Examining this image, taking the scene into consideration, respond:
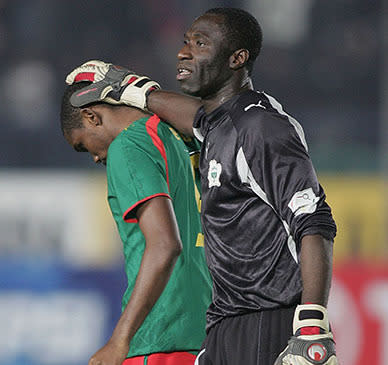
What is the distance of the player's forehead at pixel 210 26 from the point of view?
10.8 feet

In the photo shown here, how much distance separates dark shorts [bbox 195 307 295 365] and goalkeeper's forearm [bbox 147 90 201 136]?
88 centimetres

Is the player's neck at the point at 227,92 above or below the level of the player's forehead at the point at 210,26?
below

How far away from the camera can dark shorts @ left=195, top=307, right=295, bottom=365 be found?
3.03 metres

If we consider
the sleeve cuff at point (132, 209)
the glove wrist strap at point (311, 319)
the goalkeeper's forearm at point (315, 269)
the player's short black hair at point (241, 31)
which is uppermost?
the player's short black hair at point (241, 31)

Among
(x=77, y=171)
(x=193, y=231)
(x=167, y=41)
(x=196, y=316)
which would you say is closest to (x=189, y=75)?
(x=193, y=231)

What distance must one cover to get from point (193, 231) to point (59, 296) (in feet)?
12.4

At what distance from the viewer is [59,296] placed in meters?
7.25

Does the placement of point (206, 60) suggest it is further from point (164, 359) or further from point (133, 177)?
point (164, 359)

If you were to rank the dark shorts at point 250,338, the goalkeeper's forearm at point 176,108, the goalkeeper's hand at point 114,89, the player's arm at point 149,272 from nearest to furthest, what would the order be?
the dark shorts at point 250,338 < the player's arm at point 149,272 < the goalkeeper's forearm at point 176,108 < the goalkeeper's hand at point 114,89

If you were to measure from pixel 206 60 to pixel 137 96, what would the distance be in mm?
583

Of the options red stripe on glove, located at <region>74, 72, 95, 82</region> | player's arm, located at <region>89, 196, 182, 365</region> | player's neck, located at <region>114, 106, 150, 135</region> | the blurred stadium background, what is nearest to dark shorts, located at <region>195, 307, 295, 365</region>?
player's arm, located at <region>89, 196, 182, 365</region>

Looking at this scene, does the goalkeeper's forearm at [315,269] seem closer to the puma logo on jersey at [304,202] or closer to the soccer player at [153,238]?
the puma logo on jersey at [304,202]

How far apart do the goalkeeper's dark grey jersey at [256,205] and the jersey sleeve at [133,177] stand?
27cm

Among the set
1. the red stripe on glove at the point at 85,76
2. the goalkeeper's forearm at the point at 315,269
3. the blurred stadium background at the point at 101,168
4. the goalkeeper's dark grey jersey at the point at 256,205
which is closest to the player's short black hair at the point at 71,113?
the red stripe on glove at the point at 85,76
